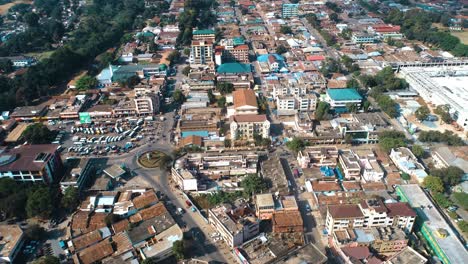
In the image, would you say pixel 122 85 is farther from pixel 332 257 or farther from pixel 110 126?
pixel 332 257

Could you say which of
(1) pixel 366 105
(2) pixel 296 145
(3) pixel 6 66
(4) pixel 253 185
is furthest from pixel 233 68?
(3) pixel 6 66

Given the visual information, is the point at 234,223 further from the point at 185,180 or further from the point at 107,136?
the point at 107,136

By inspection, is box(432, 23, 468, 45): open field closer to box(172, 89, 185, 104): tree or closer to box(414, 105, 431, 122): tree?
box(414, 105, 431, 122): tree

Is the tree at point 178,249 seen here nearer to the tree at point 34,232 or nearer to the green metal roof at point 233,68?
the tree at point 34,232

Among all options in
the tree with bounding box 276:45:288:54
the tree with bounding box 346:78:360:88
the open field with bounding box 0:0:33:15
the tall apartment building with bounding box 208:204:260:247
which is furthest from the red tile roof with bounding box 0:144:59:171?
the open field with bounding box 0:0:33:15

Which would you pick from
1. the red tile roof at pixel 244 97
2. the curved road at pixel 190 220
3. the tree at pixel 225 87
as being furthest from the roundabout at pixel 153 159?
the tree at pixel 225 87

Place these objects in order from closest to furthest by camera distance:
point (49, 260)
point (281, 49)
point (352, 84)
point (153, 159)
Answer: point (49, 260)
point (153, 159)
point (352, 84)
point (281, 49)
